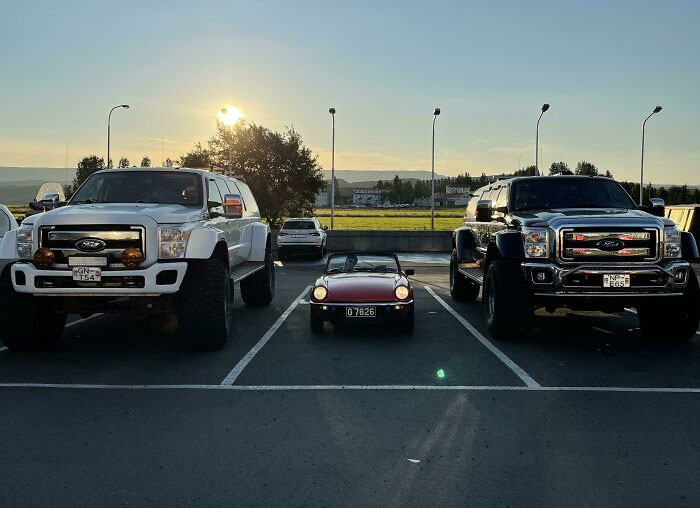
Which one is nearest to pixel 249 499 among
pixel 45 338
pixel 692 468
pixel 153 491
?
pixel 153 491

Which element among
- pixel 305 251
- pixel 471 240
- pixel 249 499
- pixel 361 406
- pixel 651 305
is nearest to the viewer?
pixel 249 499

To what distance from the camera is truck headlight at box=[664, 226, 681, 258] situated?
8.57 meters

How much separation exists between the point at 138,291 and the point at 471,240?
693 cm

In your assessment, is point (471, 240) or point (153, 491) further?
point (471, 240)

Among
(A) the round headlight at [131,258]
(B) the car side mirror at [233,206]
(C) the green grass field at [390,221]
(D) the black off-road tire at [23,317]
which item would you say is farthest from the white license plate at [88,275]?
(C) the green grass field at [390,221]

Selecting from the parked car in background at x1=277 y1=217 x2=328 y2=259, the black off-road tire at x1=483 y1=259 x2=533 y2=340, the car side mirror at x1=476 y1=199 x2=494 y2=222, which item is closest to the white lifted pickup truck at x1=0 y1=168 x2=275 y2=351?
the black off-road tire at x1=483 y1=259 x2=533 y2=340

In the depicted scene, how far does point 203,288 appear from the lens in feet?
26.5

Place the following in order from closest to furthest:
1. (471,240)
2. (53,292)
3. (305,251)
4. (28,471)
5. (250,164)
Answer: (28,471), (53,292), (471,240), (305,251), (250,164)

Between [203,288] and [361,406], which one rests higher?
[203,288]

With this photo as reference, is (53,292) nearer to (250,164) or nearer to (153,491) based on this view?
(153,491)

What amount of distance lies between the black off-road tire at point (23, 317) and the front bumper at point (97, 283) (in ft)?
0.95

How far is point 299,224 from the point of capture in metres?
27.7

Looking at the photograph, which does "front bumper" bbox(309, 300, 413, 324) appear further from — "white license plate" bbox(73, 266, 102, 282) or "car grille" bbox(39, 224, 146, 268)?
"white license plate" bbox(73, 266, 102, 282)

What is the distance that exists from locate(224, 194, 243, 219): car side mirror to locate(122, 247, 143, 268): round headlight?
7.19 feet
